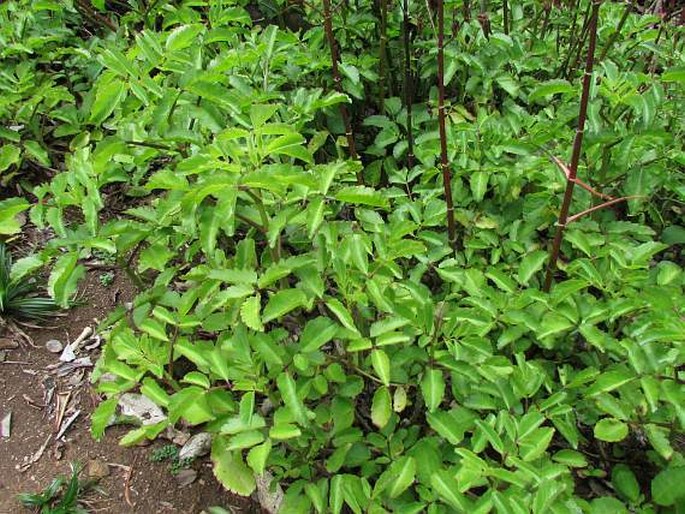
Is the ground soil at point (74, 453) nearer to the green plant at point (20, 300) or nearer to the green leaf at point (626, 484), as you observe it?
the green plant at point (20, 300)

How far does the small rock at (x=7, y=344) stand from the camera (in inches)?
98.3

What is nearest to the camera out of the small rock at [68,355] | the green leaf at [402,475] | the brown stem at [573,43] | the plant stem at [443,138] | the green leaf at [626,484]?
the green leaf at [402,475]

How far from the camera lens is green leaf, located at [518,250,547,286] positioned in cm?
196

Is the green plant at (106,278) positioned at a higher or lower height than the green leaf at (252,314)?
lower

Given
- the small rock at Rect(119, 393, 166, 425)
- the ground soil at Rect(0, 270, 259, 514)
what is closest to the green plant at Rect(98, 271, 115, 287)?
the ground soil at Rect(0, 270, 259, 514)

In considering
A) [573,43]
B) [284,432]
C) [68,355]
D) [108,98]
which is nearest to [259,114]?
[108,98]

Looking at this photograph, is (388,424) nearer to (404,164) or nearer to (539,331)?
(539,331)

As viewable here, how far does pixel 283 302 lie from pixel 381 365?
0.30m

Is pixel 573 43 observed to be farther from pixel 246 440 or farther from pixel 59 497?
pixel 59 497

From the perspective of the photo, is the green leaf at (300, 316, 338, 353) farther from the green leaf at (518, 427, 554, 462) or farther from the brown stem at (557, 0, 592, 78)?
the brown stem at (557, 0, 592, 78)

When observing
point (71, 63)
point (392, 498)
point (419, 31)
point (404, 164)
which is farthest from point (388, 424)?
point (71, 63)

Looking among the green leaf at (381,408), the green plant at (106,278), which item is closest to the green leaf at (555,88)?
the green leaf at (381,408)

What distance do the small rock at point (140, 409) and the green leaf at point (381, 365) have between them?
3.40 feet

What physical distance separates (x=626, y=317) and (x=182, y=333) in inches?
54.2
